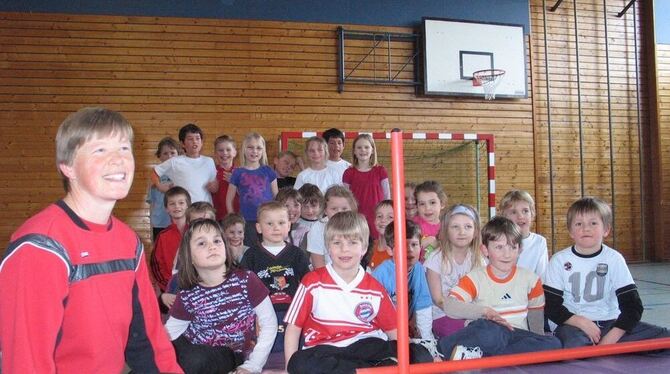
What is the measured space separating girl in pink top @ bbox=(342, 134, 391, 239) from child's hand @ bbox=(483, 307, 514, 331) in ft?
7.25

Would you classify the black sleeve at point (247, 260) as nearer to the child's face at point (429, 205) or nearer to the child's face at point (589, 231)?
the child's face at point (429, 205)

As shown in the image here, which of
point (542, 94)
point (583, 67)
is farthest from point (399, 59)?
point (583, 67)

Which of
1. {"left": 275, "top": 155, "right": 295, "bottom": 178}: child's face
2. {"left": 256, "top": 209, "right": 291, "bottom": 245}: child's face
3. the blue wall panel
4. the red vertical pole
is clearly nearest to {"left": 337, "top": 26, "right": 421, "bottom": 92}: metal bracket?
the blue wall panel

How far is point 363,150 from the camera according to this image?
511cm

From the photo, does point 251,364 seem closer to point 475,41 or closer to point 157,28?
point 157,28

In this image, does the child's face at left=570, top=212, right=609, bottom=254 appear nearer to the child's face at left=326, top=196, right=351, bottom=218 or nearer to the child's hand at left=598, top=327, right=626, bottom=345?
the child's hand at left=598, top=327, right=626, bottom=345

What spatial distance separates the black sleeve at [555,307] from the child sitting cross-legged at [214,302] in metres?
1.57

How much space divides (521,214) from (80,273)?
3156mm

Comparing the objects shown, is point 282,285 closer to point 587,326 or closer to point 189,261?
point 189,261

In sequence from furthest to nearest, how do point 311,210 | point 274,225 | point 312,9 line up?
point 312,9, point 311,210, point 274,225

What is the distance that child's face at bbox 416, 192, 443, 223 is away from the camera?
13.8 feet

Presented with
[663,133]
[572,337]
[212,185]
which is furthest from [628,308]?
[663,133]

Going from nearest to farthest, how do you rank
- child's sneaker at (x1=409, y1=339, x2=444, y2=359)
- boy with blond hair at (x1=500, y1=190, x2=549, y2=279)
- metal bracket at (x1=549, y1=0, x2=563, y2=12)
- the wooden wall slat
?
1. child's sneaker at (x1=409, y1=339, x2=444, y2=359)
2. boy with blond hair at (x1=500, y1=190, x2=549, y2=279)
3. the wooden wall slat
4. metal bracket at (x1=549, y1=0, x2=563, y2=12)

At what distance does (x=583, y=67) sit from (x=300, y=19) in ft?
15.3
